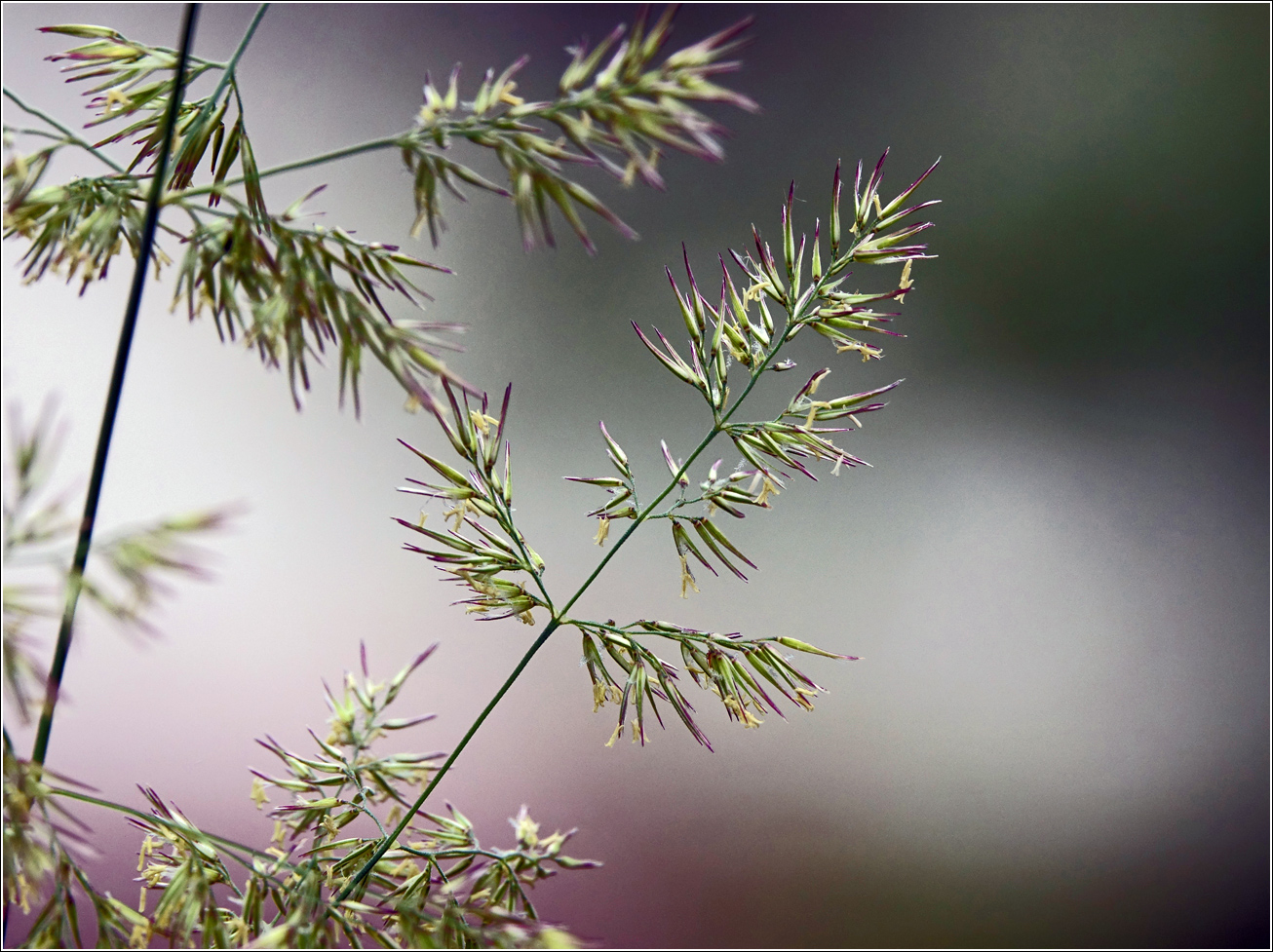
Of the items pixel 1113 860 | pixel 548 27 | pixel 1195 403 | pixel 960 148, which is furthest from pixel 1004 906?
pixel 548 27

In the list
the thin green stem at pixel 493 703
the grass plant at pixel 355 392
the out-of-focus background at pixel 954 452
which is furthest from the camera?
the out-of-focus background at pixel 954 452

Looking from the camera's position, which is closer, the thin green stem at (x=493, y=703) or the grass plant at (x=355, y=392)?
the grass plant at (x=355, y=392)

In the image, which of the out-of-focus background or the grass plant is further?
the out-of-focus background

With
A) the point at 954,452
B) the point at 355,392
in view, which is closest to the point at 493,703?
the point at 355,392

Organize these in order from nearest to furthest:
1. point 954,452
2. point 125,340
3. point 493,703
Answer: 1. point 125,340
2. point 493,703
3. point 954,452

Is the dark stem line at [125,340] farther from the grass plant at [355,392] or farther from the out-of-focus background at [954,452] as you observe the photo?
the out-of-focus background at [954,452]

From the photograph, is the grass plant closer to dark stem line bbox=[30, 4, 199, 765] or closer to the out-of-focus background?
dark stem line bbox=[30, 4, 199, 765]

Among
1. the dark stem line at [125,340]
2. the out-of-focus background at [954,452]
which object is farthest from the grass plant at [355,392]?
the out-of-focus background at [954,452]

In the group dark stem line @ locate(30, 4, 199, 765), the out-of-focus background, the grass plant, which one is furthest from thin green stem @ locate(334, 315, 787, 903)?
the out-of-focus background

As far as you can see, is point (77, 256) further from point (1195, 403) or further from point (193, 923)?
point (1195, 403)

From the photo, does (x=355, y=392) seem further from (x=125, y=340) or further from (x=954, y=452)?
(x=954, y=452)

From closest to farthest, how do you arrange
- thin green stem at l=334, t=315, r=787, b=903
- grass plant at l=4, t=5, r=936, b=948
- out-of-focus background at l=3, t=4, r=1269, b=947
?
grass plant at l=4, t=5, r=936, b=948 < thin green stem at l=334, t=315, r=787, b=903 < out-of-focus background at l=3, t=4, r=1269, b=947
